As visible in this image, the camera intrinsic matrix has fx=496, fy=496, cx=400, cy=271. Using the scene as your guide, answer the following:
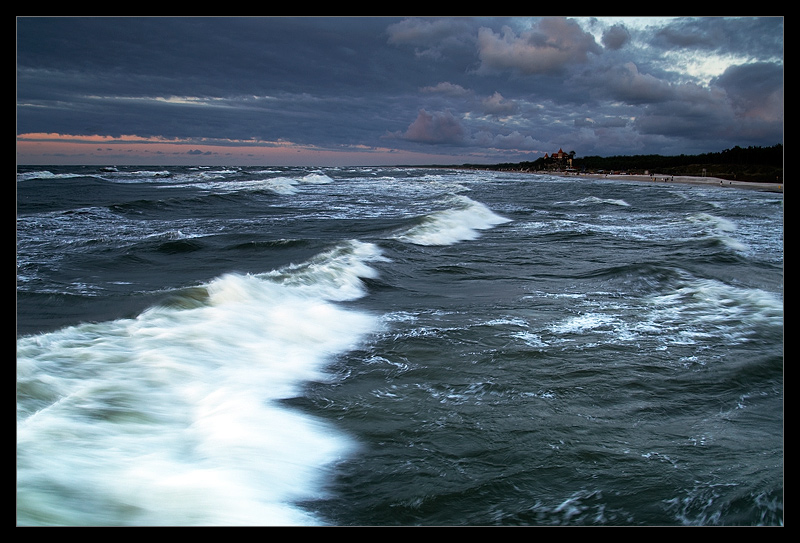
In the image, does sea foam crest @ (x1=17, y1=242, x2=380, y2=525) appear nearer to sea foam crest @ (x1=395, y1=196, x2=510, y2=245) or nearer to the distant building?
sea foam crest @ (x1=395, y1=196, x2=510, y2=245)

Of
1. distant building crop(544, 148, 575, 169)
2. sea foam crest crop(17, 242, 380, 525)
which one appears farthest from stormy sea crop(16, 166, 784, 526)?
distant building crop(544, 148, 575, 169)

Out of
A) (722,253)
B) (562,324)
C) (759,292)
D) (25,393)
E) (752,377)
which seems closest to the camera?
(25,393)

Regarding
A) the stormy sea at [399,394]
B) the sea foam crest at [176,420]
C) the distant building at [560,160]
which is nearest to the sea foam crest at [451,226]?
the stormy sea at [399,394]

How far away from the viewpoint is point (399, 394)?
552cm

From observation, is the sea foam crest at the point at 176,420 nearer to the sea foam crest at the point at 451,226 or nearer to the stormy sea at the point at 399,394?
the stormy sea at the point at 399,394

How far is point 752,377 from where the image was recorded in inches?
235

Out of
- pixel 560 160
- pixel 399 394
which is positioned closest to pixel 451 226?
pixel 399 394

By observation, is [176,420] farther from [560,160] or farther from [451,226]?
[560,160]

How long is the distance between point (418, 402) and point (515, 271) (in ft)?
25.1

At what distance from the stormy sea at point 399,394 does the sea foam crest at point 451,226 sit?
4.73 meters

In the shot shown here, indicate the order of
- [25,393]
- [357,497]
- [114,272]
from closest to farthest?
[357,497]
[25,393]
[114,272]

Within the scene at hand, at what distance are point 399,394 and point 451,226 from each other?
51.6 feet
